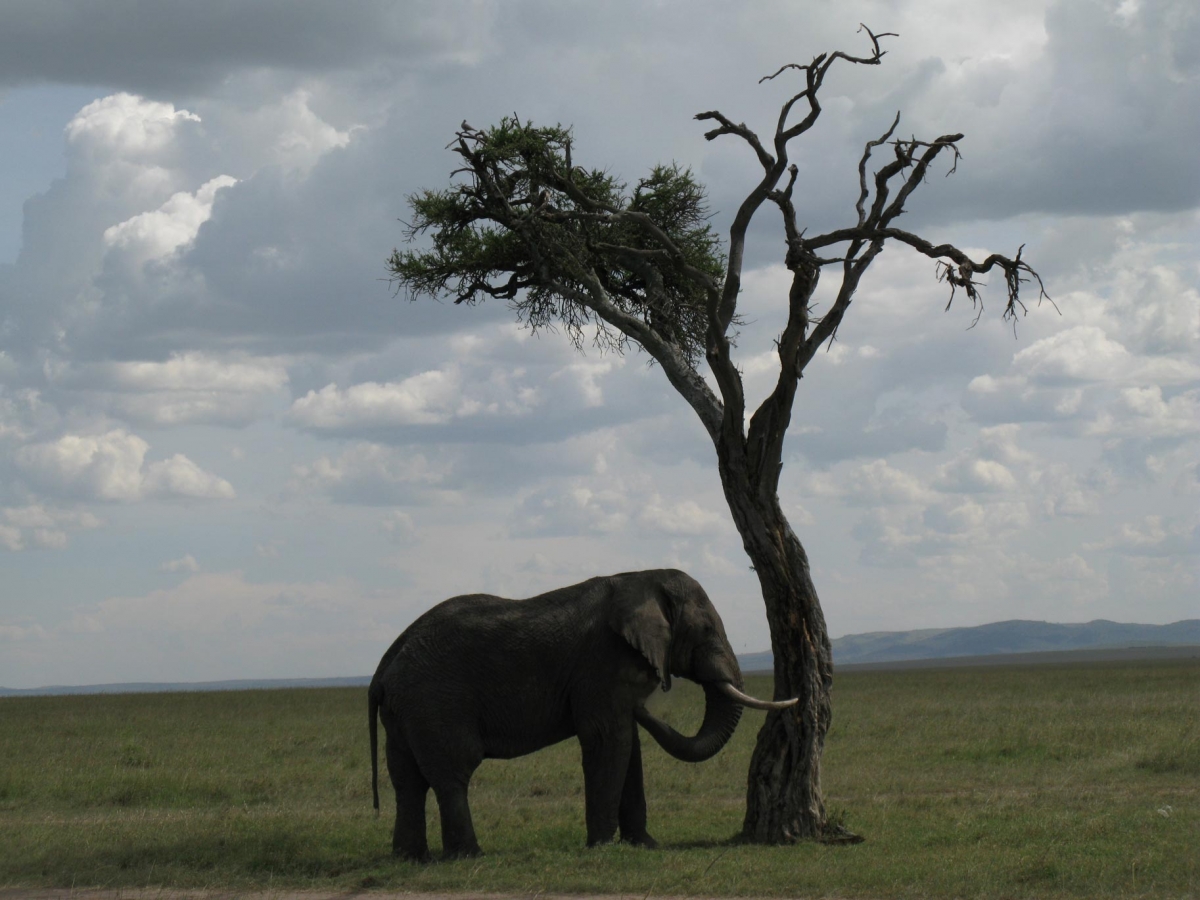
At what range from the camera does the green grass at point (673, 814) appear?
40.0 ft

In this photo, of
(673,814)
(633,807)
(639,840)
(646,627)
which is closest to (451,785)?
(633,807)

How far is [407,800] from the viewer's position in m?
14.0

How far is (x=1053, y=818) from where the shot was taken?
1480 centimetres

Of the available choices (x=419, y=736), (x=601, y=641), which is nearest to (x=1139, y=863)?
(x=601, y=641)

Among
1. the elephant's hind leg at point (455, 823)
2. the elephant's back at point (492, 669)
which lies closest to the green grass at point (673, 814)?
the elephant's hind leg at point (455, 823)

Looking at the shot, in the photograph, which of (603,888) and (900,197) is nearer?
(603,888)

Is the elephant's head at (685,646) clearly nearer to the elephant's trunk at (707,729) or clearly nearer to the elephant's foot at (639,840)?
the elephant's trunk at (707,729)

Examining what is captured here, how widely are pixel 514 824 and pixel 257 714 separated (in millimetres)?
28554

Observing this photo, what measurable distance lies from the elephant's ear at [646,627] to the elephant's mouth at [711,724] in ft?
1.60

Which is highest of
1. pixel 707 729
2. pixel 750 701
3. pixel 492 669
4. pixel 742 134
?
pixel 742 134

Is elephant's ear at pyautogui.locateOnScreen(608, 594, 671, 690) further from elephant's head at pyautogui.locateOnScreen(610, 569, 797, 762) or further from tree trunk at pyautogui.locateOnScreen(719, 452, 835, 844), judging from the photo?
tree trunk at pyautogui.locateOnScreen(719, 452, 835, 844)

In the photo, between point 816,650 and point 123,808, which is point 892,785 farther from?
point 123,808

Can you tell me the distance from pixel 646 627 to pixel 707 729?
4.62 feet

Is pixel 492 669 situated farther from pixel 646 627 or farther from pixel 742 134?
pixel 742 134
